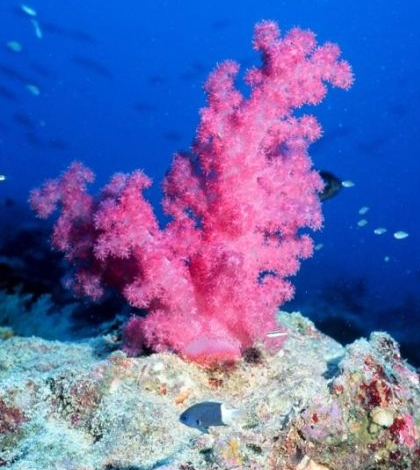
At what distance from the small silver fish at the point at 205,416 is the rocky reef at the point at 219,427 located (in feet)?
0.14

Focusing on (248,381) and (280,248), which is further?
(280,248)

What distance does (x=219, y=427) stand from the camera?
276cm

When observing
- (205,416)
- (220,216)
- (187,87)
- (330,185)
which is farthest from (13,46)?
(187,87)

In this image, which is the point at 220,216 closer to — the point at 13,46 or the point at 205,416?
the point at 205,416

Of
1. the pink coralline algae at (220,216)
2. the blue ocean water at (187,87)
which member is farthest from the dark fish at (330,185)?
the blue ocean water at (187,87)

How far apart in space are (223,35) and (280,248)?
393 feet

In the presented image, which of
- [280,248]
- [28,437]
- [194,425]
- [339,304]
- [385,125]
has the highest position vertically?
[385,125]

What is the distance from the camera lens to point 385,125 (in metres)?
114

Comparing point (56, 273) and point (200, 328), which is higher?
point (56, 273)

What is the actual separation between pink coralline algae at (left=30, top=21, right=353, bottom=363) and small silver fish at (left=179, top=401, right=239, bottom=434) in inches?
31.0

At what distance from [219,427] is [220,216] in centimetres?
171

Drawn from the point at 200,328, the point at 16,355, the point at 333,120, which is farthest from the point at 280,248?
the point at 333,120

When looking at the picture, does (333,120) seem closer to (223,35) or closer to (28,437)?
(223,35)

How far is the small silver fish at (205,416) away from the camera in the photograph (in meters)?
2.74
